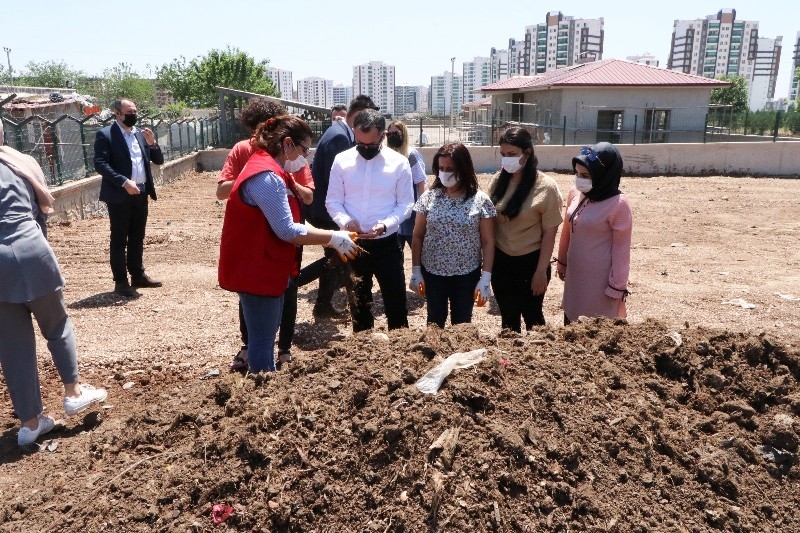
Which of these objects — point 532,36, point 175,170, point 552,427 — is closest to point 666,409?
point 552,427

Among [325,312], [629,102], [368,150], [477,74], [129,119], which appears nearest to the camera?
[368,150]

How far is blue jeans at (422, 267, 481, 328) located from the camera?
4070 millimetres

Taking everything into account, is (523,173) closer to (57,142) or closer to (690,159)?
(57,142)

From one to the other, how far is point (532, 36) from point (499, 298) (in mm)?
131130

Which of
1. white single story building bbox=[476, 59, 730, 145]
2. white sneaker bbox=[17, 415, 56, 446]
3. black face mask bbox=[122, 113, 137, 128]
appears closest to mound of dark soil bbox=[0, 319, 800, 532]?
white sneaker bbox=[17, 415, 56, 446]

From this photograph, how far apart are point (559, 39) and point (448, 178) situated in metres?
130

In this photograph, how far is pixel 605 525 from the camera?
89.5 inches

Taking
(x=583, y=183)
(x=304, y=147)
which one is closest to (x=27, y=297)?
(x=304, y=147)

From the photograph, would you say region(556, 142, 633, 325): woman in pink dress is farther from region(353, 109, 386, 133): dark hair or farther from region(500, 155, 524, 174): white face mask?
region(353, 109, 386, 133): dark hair

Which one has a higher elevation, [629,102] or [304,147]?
[629,102]

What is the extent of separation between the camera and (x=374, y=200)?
14.0ft

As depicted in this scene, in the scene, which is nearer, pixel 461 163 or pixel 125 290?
pixel 461 163

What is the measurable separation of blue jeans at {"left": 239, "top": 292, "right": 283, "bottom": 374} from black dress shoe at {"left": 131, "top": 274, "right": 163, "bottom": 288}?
143 inches

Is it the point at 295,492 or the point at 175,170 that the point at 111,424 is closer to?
the point at 295,492
